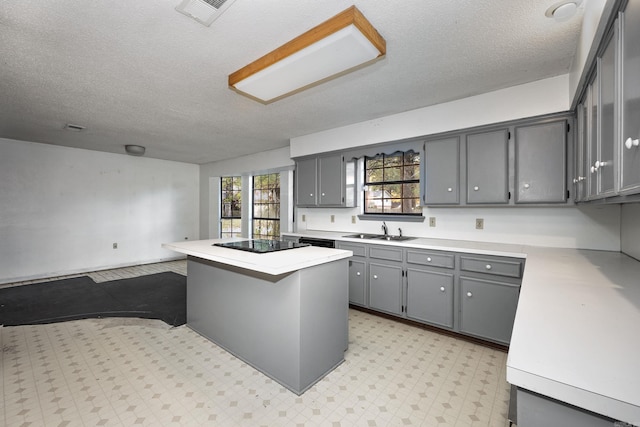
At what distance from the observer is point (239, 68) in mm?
2307

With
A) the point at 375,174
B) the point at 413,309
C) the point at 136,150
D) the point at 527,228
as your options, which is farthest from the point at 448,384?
the point at 136,150

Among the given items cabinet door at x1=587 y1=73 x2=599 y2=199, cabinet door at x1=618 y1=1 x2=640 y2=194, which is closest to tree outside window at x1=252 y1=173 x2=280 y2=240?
cabinet door at x1=587 y1=73 x2=599 y2=199

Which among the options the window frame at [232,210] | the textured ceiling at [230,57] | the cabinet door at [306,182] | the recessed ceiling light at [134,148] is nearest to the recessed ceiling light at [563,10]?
the textured ceiling at [230,57]

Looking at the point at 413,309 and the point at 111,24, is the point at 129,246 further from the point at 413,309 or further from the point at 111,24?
the point at 413,309

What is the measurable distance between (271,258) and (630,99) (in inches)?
76.6

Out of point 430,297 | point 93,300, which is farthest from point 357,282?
point 93,300

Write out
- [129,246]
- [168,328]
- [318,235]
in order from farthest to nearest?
[129,246], [318,235], [168,328]

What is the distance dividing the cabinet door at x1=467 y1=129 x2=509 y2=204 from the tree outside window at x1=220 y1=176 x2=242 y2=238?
5.15 metres

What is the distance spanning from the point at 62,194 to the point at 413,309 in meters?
6.37

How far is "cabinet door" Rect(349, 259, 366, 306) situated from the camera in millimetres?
3385

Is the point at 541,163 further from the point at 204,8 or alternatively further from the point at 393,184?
the point at 204,8

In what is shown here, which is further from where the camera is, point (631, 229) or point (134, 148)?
point (134, 148)

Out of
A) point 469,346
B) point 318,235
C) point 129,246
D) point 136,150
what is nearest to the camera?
point 469,346

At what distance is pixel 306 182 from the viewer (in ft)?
14.3
